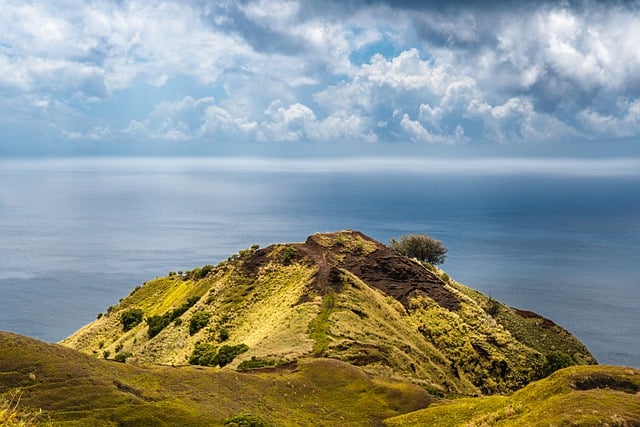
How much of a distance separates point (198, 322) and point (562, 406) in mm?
49205

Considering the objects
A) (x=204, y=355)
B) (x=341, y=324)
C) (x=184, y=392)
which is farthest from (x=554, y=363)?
(x=184, y=392)

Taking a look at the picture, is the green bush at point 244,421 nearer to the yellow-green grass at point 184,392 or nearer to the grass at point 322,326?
the yellow-green grass at point 184,392

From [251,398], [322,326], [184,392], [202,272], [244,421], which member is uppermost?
[202,272]

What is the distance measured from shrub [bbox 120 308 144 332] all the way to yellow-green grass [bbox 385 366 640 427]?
56246 millimetres

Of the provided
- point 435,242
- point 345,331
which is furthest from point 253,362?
point 435,242

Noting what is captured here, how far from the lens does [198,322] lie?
6950 cm

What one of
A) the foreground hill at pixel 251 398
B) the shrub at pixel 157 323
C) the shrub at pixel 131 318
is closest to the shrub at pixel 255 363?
the foreground hill at pixel 251 398

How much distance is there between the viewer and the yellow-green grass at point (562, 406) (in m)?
26.3

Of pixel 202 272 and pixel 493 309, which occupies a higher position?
pixel 202 272

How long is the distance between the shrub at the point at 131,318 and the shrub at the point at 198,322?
1810 cm

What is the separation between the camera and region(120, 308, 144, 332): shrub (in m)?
84.9

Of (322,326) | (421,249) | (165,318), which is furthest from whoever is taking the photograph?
(421,249)

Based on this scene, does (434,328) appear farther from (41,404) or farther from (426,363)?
(41,404)

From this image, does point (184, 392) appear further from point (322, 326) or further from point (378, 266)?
point (378, 266)
